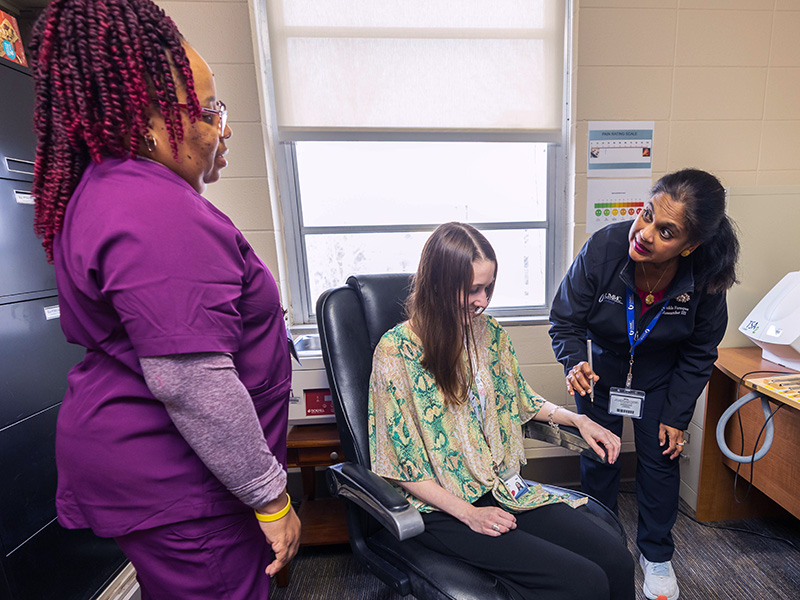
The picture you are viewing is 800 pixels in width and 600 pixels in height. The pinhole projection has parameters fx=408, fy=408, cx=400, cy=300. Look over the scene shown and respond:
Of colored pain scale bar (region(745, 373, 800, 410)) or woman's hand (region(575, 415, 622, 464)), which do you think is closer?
woman's hand (region(575, 415, 622, 464))

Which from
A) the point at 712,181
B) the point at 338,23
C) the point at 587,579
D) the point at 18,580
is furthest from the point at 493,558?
the point at 338,23

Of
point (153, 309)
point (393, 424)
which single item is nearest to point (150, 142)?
point (153, 309)

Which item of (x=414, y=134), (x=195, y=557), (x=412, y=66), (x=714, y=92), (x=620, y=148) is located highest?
(x=412, y=66)

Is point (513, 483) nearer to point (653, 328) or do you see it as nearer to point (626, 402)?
point (626, 402)

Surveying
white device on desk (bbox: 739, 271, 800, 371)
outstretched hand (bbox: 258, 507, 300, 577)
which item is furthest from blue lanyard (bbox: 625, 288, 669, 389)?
outstretched hand (bbox: 258, 507, 300, 577)

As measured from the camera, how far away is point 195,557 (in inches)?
27.6

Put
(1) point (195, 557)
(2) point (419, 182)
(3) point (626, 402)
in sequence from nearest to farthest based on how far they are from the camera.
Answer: (1) point (195, 557), (3) point (626, 402), (2) point (419, 182)

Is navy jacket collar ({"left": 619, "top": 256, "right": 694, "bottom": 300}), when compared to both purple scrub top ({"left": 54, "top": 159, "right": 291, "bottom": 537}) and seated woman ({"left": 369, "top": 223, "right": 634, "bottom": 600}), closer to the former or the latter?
seated woman ({"left": 369, "top": 223, "right": 634, "bottom": 600})

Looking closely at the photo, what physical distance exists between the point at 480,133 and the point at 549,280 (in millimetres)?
803

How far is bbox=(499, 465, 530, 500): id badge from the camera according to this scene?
1.11 metres

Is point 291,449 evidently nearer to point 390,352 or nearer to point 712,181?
point 390,352

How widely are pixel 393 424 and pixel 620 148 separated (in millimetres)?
1650

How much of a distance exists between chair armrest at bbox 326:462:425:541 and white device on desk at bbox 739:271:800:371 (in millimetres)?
1538

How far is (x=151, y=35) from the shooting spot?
60cm
